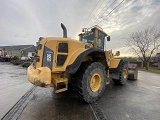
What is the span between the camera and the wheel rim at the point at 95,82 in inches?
207

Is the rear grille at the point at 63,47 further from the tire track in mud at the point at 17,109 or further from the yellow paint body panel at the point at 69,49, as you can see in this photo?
the tire track in mud at the point at 17,109

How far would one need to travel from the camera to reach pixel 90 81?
503cm

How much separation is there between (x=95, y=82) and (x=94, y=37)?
207cm

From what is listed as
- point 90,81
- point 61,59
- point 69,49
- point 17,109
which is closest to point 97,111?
point 90,81

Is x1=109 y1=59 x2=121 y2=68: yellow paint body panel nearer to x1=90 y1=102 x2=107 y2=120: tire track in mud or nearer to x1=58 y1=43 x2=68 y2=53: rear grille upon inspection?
x1=90 y1=102 x2=107 y2=120: tire track in mud

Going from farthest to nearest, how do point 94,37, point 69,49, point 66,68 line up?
point 94,37
point 69,49
point 66,68

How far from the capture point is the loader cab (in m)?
6.64

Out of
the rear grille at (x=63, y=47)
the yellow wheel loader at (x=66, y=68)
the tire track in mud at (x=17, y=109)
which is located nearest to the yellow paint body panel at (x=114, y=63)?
the yellow wheel loader at (x=66, y=68)

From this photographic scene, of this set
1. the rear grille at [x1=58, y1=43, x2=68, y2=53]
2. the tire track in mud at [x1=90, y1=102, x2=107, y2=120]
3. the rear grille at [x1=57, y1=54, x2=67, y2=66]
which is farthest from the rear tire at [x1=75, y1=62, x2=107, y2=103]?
the rear grille at [x1=58, y1=43, x2=68, y2=53]

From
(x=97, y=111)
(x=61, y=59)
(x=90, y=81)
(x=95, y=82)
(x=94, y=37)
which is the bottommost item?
(x=97, y=111)

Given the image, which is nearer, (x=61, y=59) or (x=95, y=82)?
(x=61, y=59)

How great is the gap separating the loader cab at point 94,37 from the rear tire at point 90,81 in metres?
1.54

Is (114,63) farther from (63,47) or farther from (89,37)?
(63,47)

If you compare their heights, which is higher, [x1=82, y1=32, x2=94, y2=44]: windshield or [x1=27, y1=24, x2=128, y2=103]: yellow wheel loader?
[x1=82, y1=32, x2=94, y2=44]: windshield
